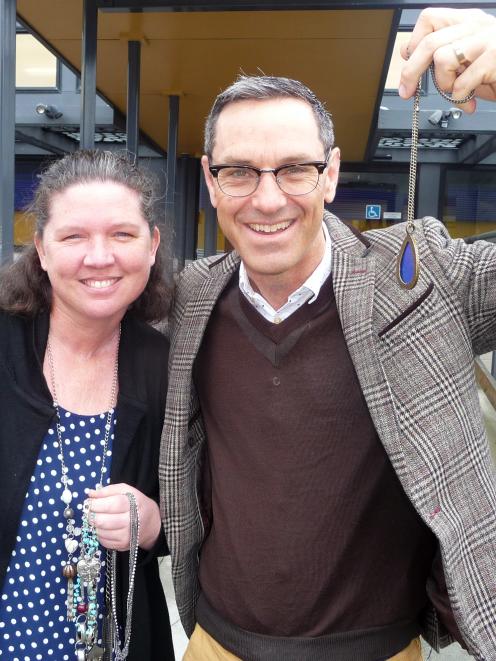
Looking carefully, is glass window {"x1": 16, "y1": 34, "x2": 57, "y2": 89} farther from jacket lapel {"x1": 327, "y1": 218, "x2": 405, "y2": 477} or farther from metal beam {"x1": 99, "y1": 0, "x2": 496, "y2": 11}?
jacket lapel {"x1": 327, "y1": 218, "x2": 405, "y2": 477}

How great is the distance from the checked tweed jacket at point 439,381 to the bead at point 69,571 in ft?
2.77

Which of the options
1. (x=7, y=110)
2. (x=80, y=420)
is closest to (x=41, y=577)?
(x=80, y=420)

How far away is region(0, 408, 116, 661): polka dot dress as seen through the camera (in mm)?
1660

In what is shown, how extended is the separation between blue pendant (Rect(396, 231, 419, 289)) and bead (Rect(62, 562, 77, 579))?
3.45ft

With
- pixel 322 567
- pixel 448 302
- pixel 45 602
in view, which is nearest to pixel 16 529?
pixel 45 602

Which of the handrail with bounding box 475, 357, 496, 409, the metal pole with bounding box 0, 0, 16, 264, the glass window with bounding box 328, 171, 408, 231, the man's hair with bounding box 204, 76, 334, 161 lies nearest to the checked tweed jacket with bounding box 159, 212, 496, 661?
the man's hair with bounding box 204, 76, 334, 161

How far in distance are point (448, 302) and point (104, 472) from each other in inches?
38.0

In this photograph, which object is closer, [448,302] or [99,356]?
[448,302]

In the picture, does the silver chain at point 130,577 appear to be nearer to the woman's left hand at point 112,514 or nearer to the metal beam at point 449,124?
the woman's left hand at point 112,514

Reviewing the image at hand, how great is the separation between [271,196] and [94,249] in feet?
1.61

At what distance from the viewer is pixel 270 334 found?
5.05 ft

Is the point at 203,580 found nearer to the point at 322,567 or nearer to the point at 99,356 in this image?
the point at 322,567

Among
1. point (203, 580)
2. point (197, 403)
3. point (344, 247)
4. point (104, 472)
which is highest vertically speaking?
point (344, 247)

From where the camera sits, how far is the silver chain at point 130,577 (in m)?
1.65
